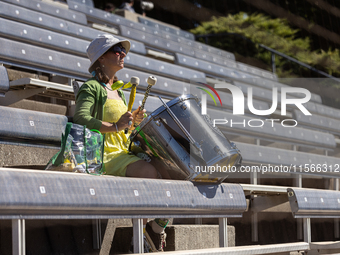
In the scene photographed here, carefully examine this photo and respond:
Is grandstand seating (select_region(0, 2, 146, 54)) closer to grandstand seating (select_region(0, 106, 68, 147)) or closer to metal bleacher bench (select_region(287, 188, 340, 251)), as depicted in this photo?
grandstand seating (select_region(0, 106, 68, 147))

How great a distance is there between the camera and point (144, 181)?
1872 millimetres

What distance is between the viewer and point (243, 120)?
4.05 metres

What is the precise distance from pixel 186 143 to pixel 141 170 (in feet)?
0.72

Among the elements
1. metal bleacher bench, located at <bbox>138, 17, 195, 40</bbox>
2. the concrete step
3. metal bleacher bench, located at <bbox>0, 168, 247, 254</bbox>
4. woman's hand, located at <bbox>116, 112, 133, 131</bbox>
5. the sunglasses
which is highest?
metal bleacher bench, located at <bbox>138, 17, 195, 40</bbox>

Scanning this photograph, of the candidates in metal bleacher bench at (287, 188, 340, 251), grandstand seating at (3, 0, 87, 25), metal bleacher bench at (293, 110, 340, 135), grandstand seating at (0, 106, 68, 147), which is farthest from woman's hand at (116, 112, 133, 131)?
metal bleacher bench at (293, 110, 340, 135)

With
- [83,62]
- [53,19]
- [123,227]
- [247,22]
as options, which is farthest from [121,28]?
[247,22]

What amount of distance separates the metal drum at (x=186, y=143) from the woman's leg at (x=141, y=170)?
0.20 feet

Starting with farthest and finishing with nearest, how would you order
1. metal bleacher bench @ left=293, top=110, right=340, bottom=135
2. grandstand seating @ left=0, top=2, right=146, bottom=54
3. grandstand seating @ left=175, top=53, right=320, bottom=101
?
grandstand seating @ left=175, top=53, right=320, bottom=101
metal bleacher bench @ left=293, top=110, right=340, bottom=135
grandstand seating @ left=0, top=2, right=146, bottom=54

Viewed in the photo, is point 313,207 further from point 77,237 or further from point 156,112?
point 77,237

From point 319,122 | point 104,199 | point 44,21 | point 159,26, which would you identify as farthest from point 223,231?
point 159,26

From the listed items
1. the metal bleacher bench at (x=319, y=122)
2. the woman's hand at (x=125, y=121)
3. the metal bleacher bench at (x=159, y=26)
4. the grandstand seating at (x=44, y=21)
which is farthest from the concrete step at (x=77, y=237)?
the metal bleacher bench at (x=159, y=26)

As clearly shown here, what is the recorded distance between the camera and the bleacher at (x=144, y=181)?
1.63 meters

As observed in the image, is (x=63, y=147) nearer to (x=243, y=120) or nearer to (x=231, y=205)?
(x=231, y=205)

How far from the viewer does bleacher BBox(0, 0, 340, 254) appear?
163cm
